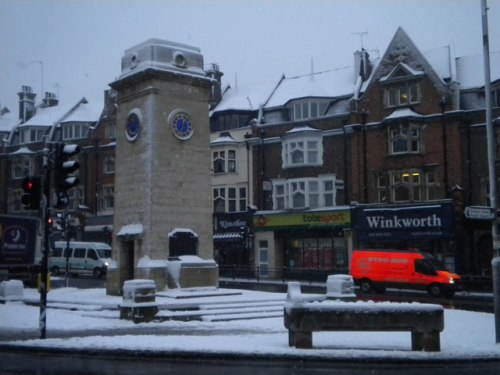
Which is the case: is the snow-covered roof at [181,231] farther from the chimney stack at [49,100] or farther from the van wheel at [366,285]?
the chimney stack at [49,100]

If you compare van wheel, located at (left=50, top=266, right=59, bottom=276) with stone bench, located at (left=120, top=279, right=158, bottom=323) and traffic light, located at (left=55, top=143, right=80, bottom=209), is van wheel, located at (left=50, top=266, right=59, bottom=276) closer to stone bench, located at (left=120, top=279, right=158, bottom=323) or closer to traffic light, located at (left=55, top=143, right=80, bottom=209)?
stone bench, located at (left=120, top=279, right=158, bottom=323)

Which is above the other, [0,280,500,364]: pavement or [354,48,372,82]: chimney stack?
[354,48,372,82]: chimney stack

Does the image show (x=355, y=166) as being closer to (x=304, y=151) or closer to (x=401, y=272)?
(x=304, y=151)

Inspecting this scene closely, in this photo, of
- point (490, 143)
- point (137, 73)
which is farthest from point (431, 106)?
point (490, 143)

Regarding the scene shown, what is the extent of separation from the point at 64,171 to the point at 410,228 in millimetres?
27202

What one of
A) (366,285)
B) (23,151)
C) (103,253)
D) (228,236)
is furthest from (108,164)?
(366,285)

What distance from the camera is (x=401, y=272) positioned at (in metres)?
32.3

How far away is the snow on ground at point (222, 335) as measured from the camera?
43.3ft

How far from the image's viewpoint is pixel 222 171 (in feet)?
156

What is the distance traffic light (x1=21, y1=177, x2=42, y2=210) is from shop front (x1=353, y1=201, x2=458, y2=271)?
27293mm

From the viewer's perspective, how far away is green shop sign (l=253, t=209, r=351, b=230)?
4156 centimetres

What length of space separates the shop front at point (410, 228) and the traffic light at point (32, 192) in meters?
27.3

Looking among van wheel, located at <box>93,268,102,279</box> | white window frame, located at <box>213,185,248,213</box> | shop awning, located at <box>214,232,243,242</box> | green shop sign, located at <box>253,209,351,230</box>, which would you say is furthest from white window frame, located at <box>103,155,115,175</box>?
green shop sign, located at <box>253,209,351,230</box>

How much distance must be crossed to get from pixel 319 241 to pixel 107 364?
31.6 metres
